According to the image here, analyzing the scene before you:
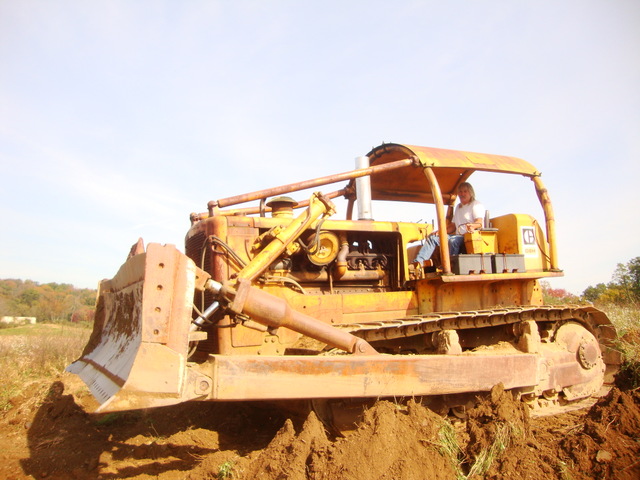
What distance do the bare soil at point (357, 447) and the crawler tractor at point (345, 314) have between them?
0.89 ft

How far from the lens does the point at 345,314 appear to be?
468 centimetres

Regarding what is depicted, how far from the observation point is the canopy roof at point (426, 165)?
17.0 ft

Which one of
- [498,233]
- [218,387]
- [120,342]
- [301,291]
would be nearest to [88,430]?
[120,342]

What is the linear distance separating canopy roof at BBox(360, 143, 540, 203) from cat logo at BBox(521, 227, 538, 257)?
0.70 m

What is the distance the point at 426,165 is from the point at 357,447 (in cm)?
309

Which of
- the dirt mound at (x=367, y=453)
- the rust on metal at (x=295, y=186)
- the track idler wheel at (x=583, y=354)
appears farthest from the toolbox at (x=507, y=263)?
the dirt mound at (x=367, y=453)

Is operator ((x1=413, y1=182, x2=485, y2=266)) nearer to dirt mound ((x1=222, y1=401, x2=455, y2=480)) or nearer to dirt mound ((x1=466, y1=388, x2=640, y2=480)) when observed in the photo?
dirt mound ((x1=466, y1=388, x2=640, y2=480))

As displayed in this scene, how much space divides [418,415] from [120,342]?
224cm

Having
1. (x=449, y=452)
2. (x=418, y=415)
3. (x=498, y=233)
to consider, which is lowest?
(x=449, y=452)

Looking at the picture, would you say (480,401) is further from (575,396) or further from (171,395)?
(171,395)

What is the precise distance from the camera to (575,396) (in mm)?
5090

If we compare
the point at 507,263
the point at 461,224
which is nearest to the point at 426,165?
the point at 461,224

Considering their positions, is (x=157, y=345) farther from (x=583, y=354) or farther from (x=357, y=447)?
(x=583, y=354)

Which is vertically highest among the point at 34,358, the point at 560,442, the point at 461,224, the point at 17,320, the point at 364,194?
the point at 364,194
